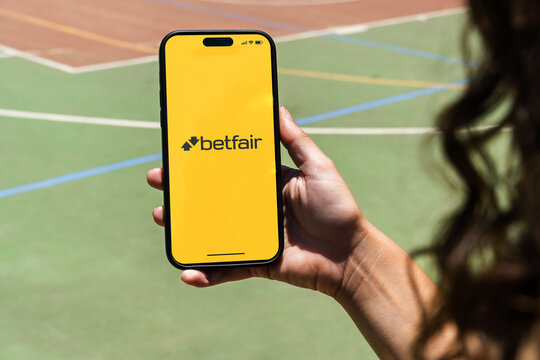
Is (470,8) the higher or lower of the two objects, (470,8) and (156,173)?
the higher

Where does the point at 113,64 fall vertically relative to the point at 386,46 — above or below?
below

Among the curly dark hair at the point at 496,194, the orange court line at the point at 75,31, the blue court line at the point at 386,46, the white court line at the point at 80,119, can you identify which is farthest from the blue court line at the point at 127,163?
the curly dark hair at the point at 496,194

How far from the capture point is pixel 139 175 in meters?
6.04

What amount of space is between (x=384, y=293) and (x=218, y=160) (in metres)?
0.88

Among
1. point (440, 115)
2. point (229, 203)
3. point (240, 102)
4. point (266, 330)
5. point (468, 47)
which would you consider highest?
point (468, 47)

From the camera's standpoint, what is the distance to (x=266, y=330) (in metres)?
4.20

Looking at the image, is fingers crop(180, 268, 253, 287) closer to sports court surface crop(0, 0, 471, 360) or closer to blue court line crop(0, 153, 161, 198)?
sports court surface crop(0, 0, 471, 360)

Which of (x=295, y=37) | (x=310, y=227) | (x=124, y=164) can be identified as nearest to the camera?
(x=310, y=227)

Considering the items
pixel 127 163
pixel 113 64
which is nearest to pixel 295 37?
pixel 113 64

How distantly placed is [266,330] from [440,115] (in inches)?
122

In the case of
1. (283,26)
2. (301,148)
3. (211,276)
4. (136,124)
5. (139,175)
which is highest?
(301,148)

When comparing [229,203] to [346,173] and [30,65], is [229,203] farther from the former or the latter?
[30,65]

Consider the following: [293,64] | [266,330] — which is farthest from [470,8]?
[293,64]

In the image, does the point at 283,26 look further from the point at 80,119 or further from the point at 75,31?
the point at 80,119
